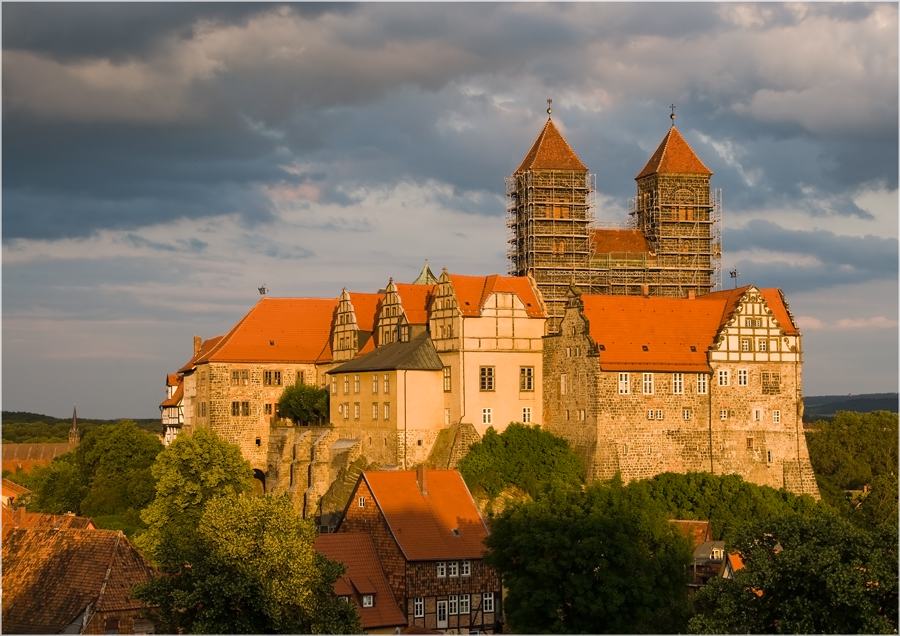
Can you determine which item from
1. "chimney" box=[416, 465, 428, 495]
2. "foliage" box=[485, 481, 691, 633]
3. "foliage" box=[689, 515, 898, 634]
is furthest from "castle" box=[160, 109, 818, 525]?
"foliage" box=[689, 515, 898, 634]

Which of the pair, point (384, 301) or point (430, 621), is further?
point (384, 301)

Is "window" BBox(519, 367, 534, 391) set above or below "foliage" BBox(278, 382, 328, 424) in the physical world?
above

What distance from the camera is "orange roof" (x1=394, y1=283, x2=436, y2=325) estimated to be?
83688 millimetres

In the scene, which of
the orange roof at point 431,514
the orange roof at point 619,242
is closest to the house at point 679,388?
the orange roof at point 431,514

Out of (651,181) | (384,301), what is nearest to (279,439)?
(384,301)

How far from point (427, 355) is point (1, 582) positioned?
1023 inches

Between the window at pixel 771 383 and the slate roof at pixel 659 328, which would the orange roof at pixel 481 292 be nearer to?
the slate roof at pixel 659 328

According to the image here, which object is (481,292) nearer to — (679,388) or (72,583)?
(679,388)

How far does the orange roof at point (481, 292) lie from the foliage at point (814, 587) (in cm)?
3592

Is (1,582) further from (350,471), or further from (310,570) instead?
(350,471)

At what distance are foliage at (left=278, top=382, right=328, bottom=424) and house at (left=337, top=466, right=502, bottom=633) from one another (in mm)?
20984

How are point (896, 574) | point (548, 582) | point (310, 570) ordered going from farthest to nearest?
point (548, 582) < point (310, 570) < point (896, 574)

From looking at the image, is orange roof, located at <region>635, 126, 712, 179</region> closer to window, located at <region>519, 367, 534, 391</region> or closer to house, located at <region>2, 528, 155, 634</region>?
window, located at <region>519, 367, 534, 391</region>

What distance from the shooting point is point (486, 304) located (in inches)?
3086
